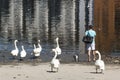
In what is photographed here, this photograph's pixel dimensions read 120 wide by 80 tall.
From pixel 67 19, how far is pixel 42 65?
20327mm

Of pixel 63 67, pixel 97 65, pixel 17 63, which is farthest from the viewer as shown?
pixel 17 63

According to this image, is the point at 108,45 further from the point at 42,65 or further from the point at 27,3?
the point at 27,3

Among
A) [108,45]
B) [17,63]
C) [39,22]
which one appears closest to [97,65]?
[17,63]

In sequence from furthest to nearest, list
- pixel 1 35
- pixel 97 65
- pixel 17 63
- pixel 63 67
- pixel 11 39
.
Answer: pixel 1 35
pixel 11 39
pixel 17 63
pixel 63 67
pixel 97 65

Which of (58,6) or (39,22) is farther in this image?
(58,6)

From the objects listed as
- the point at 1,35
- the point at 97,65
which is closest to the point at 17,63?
the point at 97,65

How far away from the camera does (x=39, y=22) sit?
4116 centimetres

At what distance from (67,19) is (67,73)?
75.1ft

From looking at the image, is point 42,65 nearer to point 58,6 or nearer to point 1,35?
point 1,35

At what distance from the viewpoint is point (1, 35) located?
119ft

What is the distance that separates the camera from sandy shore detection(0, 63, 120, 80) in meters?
17.7

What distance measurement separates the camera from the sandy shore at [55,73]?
17.7m

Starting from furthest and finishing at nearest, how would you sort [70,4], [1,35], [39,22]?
[70,4]
[39,22]
[1,35]

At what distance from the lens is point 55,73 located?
18672 mm
